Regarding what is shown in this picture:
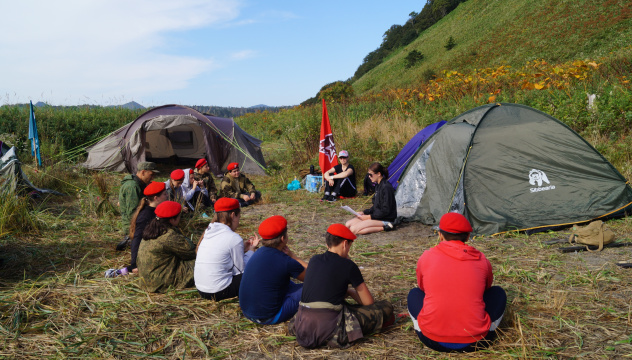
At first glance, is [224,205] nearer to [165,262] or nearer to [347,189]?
[165,262]

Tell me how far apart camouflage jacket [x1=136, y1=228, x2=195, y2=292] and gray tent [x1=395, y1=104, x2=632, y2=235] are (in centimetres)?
402

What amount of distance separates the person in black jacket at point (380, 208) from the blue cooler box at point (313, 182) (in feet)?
10.4

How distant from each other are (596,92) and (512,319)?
8.53 m

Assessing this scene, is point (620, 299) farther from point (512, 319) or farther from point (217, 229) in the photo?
point (217, 229)

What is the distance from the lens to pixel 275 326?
352 cm

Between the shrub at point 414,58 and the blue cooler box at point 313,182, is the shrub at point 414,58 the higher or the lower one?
the higher one

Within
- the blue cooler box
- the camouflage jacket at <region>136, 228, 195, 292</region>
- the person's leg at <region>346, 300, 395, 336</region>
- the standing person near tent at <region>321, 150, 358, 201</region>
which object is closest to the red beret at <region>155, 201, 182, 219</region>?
the camouflage jacket at <region>136, 228, 195, 292</region>

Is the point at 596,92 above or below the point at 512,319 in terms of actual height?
above

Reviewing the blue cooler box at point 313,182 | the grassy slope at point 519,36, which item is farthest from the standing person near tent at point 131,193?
the grassy slope at point 519,36

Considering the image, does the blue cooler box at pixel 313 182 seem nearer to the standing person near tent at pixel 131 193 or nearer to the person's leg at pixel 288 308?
the standing person near tent at pixel 131 193

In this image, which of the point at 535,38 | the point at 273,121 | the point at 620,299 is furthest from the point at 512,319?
the point at 535,38

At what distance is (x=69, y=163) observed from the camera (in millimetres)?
12367

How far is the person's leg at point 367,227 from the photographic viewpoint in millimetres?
6402

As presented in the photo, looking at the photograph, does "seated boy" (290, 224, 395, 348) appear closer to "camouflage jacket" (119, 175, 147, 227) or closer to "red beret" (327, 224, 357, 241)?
"red beret" (327, 224, 357, 241)
